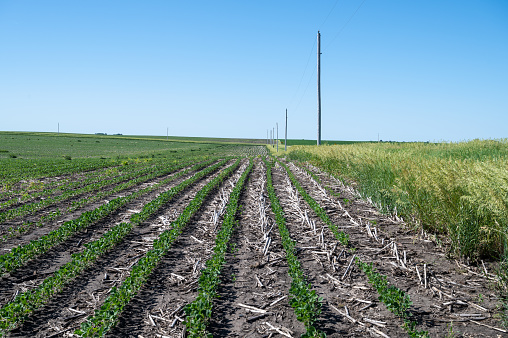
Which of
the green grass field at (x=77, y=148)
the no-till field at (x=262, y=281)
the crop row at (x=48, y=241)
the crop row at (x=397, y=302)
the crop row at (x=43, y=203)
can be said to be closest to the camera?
the crop row at (x=397, y=302)

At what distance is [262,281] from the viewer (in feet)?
19.6

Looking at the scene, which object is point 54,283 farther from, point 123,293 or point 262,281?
point 262,281

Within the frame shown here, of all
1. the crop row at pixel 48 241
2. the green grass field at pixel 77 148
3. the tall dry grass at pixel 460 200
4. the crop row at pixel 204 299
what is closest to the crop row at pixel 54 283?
the crop row at pixel 48 241

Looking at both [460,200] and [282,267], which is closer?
[460,200]

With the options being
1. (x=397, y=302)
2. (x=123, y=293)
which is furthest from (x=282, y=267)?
(x=123, y=293)

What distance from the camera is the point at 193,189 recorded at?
15445 millimetres

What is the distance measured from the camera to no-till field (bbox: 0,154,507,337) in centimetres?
454

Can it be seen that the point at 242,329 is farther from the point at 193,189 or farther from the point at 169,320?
the point at 193,189

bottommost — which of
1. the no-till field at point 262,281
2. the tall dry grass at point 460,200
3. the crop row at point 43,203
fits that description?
the no-till field at point 262,281

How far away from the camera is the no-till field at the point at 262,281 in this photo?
4539 mm

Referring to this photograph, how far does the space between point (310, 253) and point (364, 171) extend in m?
5.25

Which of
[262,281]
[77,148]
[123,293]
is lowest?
[262,281]

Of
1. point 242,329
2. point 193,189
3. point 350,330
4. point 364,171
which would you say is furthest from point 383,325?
point 193,189

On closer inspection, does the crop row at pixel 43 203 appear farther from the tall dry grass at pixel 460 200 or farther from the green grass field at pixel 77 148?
the green grass field at pixel 77 148
